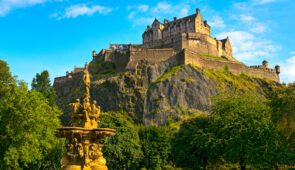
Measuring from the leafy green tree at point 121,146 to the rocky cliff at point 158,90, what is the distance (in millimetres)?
20003

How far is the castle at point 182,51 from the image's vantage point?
83.6 meters

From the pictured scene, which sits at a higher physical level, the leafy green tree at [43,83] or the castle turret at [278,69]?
the castle turret at [278,69]

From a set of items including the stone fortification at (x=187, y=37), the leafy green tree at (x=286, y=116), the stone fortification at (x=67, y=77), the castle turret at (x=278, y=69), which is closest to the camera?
the leafy green tree at (x=286, y=116)

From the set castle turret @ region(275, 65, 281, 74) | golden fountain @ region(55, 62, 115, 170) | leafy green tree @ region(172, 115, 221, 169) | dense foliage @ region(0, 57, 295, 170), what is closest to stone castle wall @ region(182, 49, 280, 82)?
castle turret @ region(275, 65, 281, 74)

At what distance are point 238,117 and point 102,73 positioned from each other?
2312 inches

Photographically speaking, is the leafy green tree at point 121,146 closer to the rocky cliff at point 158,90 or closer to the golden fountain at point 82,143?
the rocky cliff at point 158,90

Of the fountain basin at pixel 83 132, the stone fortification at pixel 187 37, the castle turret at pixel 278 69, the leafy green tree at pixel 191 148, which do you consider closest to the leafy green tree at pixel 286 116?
the leafy green tree at pixel 191 148

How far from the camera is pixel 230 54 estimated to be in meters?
115

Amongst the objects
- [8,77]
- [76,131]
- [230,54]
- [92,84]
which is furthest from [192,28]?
[76,131]

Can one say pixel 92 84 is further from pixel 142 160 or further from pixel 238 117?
pixel 238 117

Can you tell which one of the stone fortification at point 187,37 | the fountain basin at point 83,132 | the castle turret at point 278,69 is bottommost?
the fountain basin at point 83,132

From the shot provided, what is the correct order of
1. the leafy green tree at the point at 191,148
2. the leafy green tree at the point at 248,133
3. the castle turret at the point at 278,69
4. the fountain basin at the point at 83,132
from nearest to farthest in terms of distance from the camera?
the fountain basin at the point at 83,132 → the leafy green tree at the point at 248,133 → the leafy green tree at the point at 191,148 → the castle turret at the point at 278,69

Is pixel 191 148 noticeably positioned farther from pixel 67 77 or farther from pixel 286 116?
pixel 67 77

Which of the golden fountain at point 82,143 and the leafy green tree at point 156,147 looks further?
the leafy green tree at point 156,147
